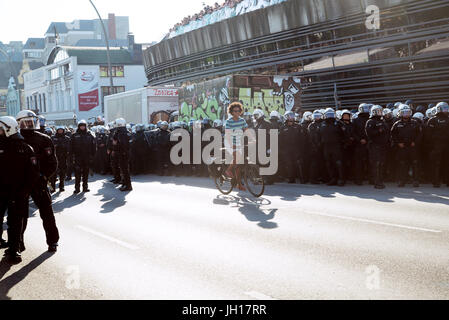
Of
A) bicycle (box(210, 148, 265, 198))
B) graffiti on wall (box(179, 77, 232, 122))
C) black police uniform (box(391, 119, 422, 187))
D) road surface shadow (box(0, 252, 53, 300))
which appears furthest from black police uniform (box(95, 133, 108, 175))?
road surface shadow (box(0, 252, 53, 300))

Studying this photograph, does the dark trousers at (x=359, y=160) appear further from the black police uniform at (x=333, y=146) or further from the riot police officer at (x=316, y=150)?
the riot police officer at (x=316, y=150)

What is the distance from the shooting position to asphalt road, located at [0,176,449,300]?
582 cm

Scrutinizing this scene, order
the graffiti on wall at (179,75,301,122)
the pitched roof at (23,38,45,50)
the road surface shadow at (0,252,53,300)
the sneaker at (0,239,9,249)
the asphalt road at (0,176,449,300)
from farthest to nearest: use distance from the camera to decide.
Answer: the pitched roof at (23,38,45,50), the graffiti on wall at (179,75,301,122), the sneaker at (0,239,9,249), the road surface shadow at (0,252,53,300), the asphalt road at (0,176,449,300)

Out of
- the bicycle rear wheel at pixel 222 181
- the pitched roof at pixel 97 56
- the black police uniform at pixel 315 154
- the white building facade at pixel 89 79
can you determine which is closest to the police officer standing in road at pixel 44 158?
the bicycle rear wheel at pixel 222 181

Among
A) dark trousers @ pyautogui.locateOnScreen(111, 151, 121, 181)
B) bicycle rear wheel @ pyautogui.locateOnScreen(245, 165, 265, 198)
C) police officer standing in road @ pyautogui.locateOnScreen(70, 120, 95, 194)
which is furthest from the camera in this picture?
dark trousers @ pyautogui.locateOnScreen(111, 151, 121, 181)

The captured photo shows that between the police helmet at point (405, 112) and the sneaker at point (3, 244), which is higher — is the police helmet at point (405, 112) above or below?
above

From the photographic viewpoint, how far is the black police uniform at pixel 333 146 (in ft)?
49.3

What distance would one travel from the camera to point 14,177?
7445 millimetres

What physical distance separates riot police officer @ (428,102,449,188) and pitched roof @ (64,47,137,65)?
6353 centimetres

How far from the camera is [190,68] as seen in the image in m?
41.2

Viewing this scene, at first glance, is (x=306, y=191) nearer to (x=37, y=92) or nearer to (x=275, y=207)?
(x=275, y=207)

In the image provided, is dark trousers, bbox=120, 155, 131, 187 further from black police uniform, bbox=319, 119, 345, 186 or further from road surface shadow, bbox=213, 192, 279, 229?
black police uniform, bbox=319, 119, 345, 186

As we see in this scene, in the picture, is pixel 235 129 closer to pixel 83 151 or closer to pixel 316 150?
pixel 316 150

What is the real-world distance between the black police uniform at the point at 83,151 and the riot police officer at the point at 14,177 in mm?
8549
